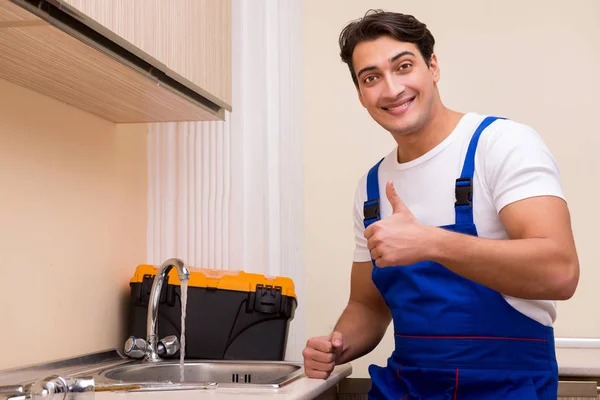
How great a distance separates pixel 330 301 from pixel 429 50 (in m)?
1.24

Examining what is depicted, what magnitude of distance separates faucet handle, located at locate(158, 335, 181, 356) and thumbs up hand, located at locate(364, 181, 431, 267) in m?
0.74

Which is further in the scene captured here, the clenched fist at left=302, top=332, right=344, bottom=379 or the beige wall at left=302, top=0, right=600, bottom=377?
the beige wall at left=302, top=0, right=600, bottom=377

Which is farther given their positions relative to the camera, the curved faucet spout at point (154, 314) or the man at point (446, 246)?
the curved faucet spout at point (154, 314)

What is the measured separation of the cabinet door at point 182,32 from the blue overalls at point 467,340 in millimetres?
659

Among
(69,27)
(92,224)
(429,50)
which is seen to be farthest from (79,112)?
(429,50)

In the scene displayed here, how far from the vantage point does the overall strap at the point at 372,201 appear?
1730mm

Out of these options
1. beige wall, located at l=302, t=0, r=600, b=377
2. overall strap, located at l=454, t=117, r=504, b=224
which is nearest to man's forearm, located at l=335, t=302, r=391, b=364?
overall strap, located at l=454, t=117, r=504, b=224

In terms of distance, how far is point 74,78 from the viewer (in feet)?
5.17

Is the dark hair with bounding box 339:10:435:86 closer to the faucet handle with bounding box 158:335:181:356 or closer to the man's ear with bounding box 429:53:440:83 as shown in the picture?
the man's ear with bounding box 429:53:440:83

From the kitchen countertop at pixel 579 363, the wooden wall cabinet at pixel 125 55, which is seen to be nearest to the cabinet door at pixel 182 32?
the wooden wall cabinet at pixel 125 55

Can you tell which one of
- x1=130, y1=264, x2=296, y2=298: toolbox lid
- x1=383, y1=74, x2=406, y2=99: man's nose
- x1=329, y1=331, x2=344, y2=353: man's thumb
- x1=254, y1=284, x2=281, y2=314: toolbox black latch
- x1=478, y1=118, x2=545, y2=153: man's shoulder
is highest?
x1=383, y1=74, x2=406, y2=99: man's nose

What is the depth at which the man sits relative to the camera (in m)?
1.37

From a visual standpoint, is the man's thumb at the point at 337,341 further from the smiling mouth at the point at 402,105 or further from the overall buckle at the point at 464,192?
the smiling mouth at the point at 402,105

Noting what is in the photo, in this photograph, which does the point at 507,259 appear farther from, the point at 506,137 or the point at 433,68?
the point at 433,68
